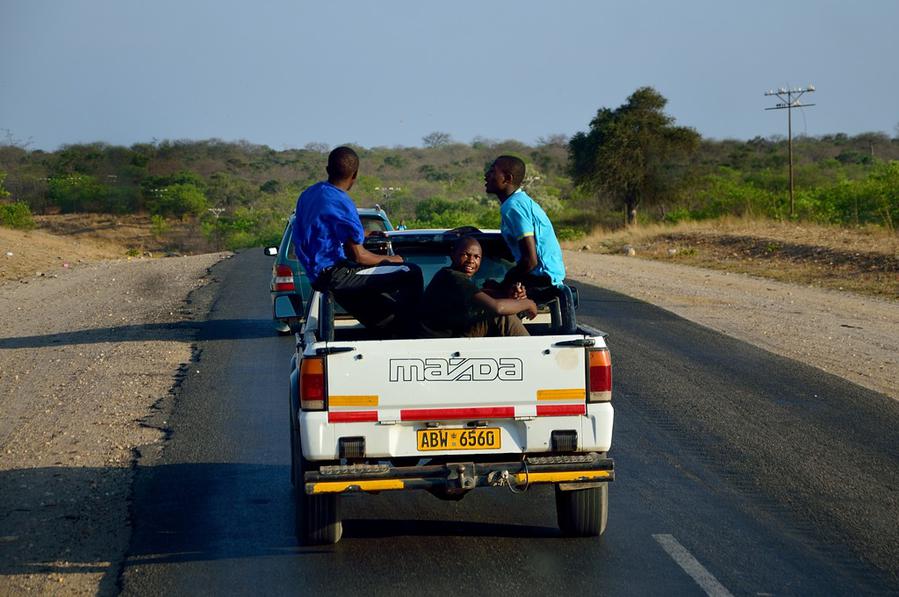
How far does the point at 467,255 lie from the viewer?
665 centimetres

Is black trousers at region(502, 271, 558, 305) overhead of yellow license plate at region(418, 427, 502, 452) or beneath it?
overhead

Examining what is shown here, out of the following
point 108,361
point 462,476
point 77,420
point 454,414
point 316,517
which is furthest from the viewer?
point 108,361

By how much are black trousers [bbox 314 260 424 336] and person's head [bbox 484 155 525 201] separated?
1.10 m

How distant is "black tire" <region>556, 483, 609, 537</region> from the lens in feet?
20.7

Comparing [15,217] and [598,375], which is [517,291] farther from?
[15,217]

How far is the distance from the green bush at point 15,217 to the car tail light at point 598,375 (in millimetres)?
41903

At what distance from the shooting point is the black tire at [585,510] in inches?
249

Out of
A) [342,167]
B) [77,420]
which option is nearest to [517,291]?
[342,167]

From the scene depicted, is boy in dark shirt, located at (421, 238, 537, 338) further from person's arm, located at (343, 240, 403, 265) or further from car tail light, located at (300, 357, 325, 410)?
car tail light, located at (300, 357, 325, 410)

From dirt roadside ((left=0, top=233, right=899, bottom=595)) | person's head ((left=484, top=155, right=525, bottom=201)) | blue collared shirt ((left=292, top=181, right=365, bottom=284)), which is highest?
person's head ((left=484, top=155, right=525, bottom=201))

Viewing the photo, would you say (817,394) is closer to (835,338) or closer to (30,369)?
(835,338)

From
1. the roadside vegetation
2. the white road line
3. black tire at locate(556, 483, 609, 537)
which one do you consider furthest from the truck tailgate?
the roadside vegetation

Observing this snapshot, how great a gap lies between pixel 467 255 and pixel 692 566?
2.14 metres

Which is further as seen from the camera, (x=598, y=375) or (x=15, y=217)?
(x=15, y=217)
